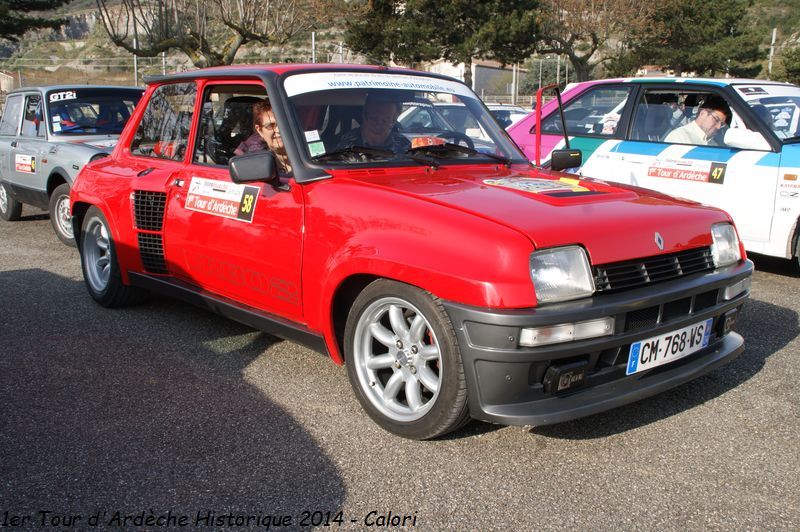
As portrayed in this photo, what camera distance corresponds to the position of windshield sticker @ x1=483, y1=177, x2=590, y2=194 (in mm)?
3422

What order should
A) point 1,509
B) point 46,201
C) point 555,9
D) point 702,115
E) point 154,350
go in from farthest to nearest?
point 555,9 < point 46,201 < point 702,115 < point 154,350 < point 1,509

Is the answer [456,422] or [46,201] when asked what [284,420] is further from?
[46,201]

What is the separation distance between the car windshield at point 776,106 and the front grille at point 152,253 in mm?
4930

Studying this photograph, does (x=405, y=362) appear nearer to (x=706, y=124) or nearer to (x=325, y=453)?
(x=325, y=453)

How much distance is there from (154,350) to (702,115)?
501 cm

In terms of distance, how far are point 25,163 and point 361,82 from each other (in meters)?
5.93

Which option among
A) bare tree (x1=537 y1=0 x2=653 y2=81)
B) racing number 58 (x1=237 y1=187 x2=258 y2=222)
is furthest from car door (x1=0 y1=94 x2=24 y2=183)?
bare tree (x1=537 y1=0 x2=653 y2=81)

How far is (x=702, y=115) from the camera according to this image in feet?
21.4

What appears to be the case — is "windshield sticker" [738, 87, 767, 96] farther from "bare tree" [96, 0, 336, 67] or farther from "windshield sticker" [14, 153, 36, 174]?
"bare tree" [96, 0, 336, 67]

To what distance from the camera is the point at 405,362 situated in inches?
125

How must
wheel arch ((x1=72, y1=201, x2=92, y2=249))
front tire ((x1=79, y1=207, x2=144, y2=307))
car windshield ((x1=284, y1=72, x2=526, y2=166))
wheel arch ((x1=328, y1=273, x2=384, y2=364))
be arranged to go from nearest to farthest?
1. wheel arch ((x1=328, y1=273, x2=384, y2=364))
2. car windshield ((x1=284, y1=72, x2=526, y2=166))
3. front tire ((x1=79, y1=207, x2=144, y2=307))
4. wheel arch ((x1=72, y1=201, x2=92, y2=249))

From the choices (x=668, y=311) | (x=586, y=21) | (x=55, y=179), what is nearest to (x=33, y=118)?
(x=55, y=179)

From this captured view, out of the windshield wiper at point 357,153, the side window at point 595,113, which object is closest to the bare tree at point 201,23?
the side window at point 595,113

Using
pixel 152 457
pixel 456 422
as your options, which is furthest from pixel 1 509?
pixel 456 422
